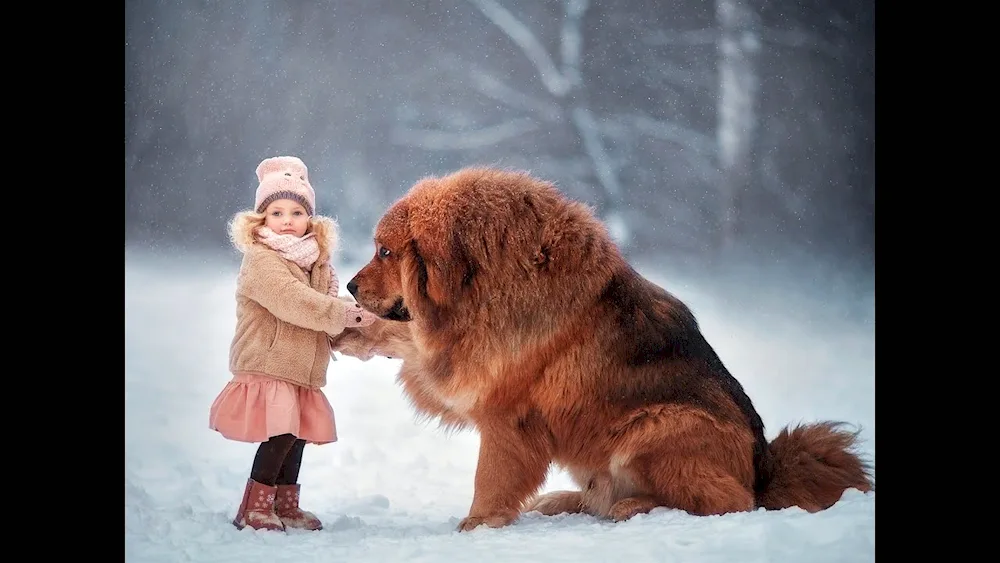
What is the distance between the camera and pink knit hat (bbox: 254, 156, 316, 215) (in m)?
3.12

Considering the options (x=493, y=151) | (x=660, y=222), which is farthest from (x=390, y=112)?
(x=660, y=222)

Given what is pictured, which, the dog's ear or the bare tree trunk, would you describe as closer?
the dog's ear

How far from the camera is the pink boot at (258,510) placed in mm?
2973

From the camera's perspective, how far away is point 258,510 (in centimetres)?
299

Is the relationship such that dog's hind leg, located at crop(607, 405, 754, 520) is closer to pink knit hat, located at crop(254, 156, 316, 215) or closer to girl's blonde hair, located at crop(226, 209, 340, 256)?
girl's blonde hair, located at crop(226, 209, 340, 256)

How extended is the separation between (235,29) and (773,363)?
198cm

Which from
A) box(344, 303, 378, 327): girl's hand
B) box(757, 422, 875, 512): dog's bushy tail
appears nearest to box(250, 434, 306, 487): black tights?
box(344, 303, 378, 327): girl's hand

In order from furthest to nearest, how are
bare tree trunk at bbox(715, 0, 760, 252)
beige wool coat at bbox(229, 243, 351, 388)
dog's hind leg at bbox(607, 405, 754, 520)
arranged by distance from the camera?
bare tree trunk at bbox(715, 0, 760, 252) < beige wool coat at bbox(229, 243, 351, 388) < dog's hind leg at bbox(607, 405, 754, 520)

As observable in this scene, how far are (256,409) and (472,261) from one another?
73 cm

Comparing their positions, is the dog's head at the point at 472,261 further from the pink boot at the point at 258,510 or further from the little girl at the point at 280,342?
the pink boot at the point at 258,510

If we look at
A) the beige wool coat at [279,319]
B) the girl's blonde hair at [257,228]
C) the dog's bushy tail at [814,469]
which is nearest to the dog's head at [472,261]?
the beige wool coat at [279,319]

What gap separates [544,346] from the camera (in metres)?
2.97

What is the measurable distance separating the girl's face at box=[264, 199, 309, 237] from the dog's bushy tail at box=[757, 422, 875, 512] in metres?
1.53
